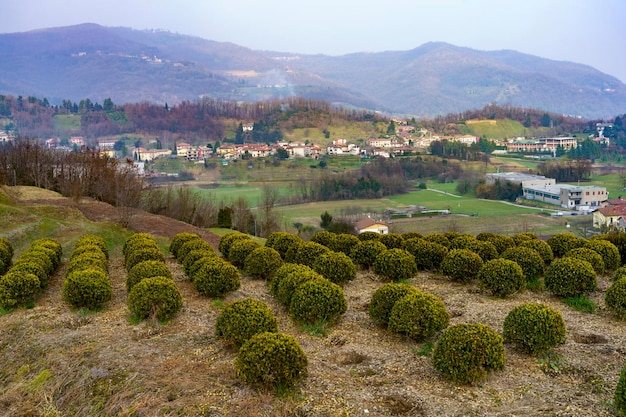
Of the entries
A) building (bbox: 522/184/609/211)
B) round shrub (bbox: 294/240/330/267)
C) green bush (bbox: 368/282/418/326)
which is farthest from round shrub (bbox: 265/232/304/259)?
building (bbox: 522/184/609/211)

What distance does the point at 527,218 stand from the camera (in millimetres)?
48281

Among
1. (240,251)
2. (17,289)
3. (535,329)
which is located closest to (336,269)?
(240,251)

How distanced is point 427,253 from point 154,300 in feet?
25.6

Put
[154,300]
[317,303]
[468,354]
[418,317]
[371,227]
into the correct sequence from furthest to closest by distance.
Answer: [371,227] < [154,300] < [317,303] < [418,317] < [468,354]

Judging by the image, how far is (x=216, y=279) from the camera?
37.2 feet

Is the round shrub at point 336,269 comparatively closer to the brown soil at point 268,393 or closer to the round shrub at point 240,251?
the brown soil at point 268,393

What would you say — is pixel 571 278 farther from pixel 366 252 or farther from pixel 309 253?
pixel 309 253

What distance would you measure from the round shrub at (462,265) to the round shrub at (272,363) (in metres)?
6.80

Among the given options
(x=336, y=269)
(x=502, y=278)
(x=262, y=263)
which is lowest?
(x=262, y=263)

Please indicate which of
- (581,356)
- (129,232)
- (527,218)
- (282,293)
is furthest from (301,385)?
(527,218)

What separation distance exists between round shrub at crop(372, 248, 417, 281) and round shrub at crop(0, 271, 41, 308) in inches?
327

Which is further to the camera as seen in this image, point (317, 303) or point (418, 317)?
point (317, 303)

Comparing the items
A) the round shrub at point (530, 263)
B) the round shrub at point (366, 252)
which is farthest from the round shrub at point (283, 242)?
the round shrub at point (530, 263)

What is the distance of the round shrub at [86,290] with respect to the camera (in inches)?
413
